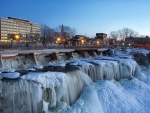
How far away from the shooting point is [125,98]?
16.7 metres

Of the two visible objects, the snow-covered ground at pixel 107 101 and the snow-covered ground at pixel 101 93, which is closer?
the snow-covered ground at pixel 101 93

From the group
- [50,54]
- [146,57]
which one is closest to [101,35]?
[146,57]

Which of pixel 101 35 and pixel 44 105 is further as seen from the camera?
pixel 101 35

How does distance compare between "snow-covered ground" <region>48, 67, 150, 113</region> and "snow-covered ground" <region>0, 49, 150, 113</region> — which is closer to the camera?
"snow-covered ground" <region>0, 49, 150, 113</region>

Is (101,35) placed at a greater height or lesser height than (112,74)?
greater

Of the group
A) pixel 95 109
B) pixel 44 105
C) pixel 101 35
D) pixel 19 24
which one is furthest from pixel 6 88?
pixel 101 35

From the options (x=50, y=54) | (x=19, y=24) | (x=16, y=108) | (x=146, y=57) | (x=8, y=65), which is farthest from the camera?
(x=19, y=24)

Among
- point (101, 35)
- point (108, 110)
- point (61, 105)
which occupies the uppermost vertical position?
point (101, 35)

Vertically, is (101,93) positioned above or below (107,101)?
above

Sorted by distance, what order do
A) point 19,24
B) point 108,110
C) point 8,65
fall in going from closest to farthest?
point 108,110 < point 8,65 < point 19,24

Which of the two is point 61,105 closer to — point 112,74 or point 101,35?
point 112,74

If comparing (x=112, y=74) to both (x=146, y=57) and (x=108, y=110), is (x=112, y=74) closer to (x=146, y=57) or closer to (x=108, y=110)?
(x=108, y=110)

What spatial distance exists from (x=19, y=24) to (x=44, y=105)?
114 m

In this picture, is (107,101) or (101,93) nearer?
(107,101)
